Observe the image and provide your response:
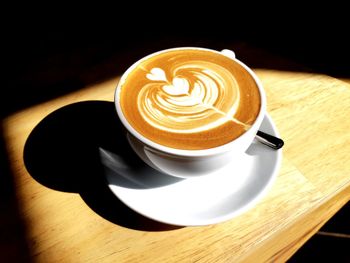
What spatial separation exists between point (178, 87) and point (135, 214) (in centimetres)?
20

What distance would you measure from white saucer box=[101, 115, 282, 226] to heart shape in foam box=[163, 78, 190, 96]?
0.40 ft

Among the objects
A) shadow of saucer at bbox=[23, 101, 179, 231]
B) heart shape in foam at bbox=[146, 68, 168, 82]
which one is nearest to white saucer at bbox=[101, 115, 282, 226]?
shadow of saucer at bbox=[23, 101, 179, 231]

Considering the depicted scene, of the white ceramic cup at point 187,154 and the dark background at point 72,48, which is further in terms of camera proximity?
the dark background at point 72,48

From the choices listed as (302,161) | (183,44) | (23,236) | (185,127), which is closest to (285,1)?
(183,44)

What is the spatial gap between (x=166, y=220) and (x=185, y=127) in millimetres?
124

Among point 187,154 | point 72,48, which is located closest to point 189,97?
point 187,154

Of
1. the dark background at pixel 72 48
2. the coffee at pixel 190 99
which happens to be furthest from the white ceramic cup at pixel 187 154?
the dark background at pixel 72 48

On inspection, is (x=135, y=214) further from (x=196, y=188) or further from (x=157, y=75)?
(x=157, y=75)

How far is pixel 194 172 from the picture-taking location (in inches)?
16.9

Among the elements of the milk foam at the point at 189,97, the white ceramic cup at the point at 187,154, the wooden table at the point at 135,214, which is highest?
the milk foam at the point at 189,97

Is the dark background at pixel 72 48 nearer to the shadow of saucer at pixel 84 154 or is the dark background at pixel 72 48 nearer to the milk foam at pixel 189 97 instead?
the shadow of saucer at pixel 84 154

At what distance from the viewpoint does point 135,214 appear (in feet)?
1.52

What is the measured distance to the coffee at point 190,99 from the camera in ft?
1.39

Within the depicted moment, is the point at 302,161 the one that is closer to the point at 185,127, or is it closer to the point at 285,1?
the point at 185,127
